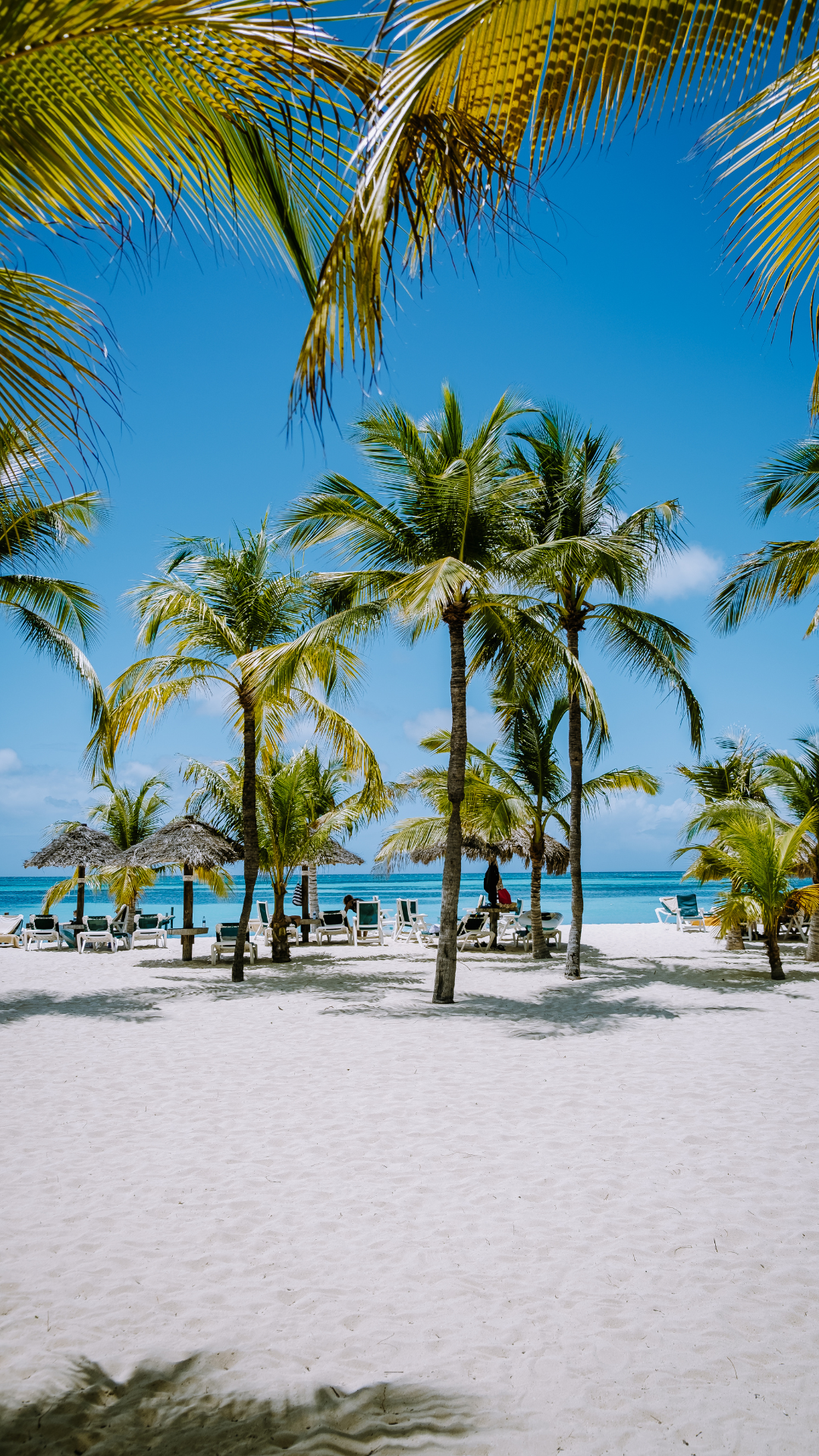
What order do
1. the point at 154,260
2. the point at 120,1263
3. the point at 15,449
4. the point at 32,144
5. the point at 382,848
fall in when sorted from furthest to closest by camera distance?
the point at 382,848 → the point at 120,1263 → the point at 15,449 → the point at 154,260 → the point at 32,144

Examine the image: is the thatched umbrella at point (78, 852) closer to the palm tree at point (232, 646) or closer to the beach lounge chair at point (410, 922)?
the beach lounge chair at point (410, 922)

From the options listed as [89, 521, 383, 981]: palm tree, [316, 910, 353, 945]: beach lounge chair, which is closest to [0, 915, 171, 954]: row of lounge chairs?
[316, 910, 353, 945]: beach lounge chair

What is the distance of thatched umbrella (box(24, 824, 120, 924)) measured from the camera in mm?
20734

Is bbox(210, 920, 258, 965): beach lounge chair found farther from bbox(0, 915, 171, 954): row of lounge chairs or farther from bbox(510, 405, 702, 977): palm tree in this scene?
bbox(510, 405, 702, 977): palm tree

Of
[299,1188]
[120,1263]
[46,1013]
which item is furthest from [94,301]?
[46,1013]

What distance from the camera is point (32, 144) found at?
1.94m

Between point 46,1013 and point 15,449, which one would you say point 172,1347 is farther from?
point 46,1013

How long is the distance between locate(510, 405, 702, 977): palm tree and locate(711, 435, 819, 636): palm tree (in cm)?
179

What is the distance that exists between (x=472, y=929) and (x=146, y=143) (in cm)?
1783

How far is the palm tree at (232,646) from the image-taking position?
1239 centimetres

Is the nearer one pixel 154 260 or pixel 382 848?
pixel 154 260

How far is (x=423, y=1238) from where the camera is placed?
12.1ft

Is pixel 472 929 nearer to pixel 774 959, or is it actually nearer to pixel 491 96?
pixel 774 959

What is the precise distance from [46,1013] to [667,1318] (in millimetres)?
8659
